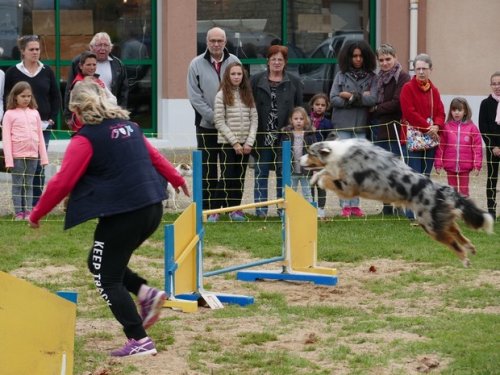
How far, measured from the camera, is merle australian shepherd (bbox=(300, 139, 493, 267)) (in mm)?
6926

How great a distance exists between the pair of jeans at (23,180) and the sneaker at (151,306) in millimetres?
A: 5131

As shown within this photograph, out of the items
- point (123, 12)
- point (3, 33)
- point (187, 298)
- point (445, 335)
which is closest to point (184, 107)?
point (123, 12)

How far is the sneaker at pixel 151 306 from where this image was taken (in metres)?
7.60

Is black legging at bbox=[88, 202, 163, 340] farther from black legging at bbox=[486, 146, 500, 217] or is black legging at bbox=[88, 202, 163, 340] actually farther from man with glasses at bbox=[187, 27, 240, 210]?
black legging at bbox=[486, 146, 500, 217]

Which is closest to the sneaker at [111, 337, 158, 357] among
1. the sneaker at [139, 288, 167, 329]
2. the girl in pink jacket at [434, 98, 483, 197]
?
the sneaker at [139, 288, 167, 329]

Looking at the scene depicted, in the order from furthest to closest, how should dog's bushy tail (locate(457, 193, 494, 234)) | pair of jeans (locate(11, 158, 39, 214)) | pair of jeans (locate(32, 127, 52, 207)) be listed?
pair of jeans (locate(32, 127, 52, 207)) < pair of jeans (locate(11, 158, 39, 214)) < dog's bushy tail (locate(457, 193, 494, 234))

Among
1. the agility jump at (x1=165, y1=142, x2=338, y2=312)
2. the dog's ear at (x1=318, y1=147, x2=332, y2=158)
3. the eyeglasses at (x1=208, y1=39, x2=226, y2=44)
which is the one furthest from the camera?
the eyeglasses at (x1=208, y1=39, x2=226, y2=44)

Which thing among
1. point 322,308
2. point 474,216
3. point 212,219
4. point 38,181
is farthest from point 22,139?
point 474,216

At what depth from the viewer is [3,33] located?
55.3 feet

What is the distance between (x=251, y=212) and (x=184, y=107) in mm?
4179

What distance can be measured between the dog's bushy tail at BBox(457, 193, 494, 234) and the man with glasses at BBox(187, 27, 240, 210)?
5906 mm

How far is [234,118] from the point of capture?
12320 millimetres

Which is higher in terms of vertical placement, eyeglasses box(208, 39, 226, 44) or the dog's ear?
eyeglasses box(208, 39, 226, 44)

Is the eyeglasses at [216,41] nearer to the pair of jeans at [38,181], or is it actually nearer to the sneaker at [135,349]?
the pair of jeans at [38,181]
